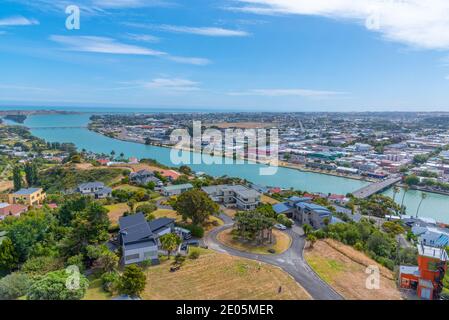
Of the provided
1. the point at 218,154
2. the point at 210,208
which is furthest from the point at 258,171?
the point at 210,208

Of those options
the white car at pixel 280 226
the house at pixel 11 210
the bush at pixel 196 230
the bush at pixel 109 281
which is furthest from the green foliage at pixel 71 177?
the bush at pixel 109 281

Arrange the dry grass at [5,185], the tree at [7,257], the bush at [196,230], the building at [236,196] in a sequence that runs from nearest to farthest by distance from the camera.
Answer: the tree at [7,257]
the bush at [196,230]
the building at [236,196]
the dry grass at [5,185]

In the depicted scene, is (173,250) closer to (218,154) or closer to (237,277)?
(237,277)

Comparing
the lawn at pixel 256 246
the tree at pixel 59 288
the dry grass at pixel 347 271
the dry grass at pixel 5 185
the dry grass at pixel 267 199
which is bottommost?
the dry grass at pixel 5 185

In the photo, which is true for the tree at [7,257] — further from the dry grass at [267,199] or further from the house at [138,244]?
the dry grass at [267,199]

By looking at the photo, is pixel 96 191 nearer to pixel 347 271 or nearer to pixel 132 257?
pixel 132 257

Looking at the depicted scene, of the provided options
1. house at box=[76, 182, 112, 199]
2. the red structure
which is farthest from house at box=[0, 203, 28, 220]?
the red structure
